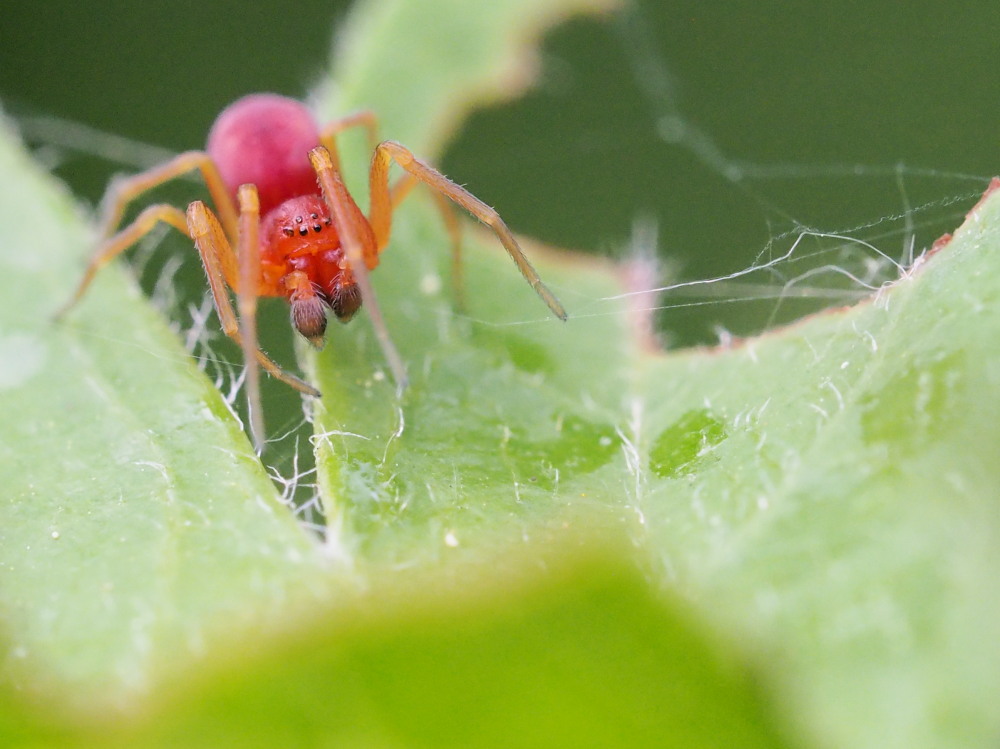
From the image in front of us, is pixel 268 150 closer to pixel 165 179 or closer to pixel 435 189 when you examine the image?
pixel 165 179

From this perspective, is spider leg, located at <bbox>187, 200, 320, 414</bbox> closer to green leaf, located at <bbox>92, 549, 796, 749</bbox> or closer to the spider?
the spider

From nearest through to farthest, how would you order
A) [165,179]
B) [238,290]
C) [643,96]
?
[238,290], [165,179], [643,96]

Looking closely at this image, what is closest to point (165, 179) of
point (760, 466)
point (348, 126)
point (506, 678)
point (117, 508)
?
point (348, 126)

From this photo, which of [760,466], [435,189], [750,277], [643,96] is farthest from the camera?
[643,96]

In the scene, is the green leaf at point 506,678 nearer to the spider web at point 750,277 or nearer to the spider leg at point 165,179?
the spider web at point 750,277

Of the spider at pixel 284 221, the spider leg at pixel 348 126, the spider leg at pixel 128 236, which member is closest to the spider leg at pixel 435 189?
the spider at pixel 284 221

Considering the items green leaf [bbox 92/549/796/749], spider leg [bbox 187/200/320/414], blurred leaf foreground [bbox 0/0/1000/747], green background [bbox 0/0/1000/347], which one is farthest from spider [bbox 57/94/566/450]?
green leaf [bbox 92/549/796/749]
